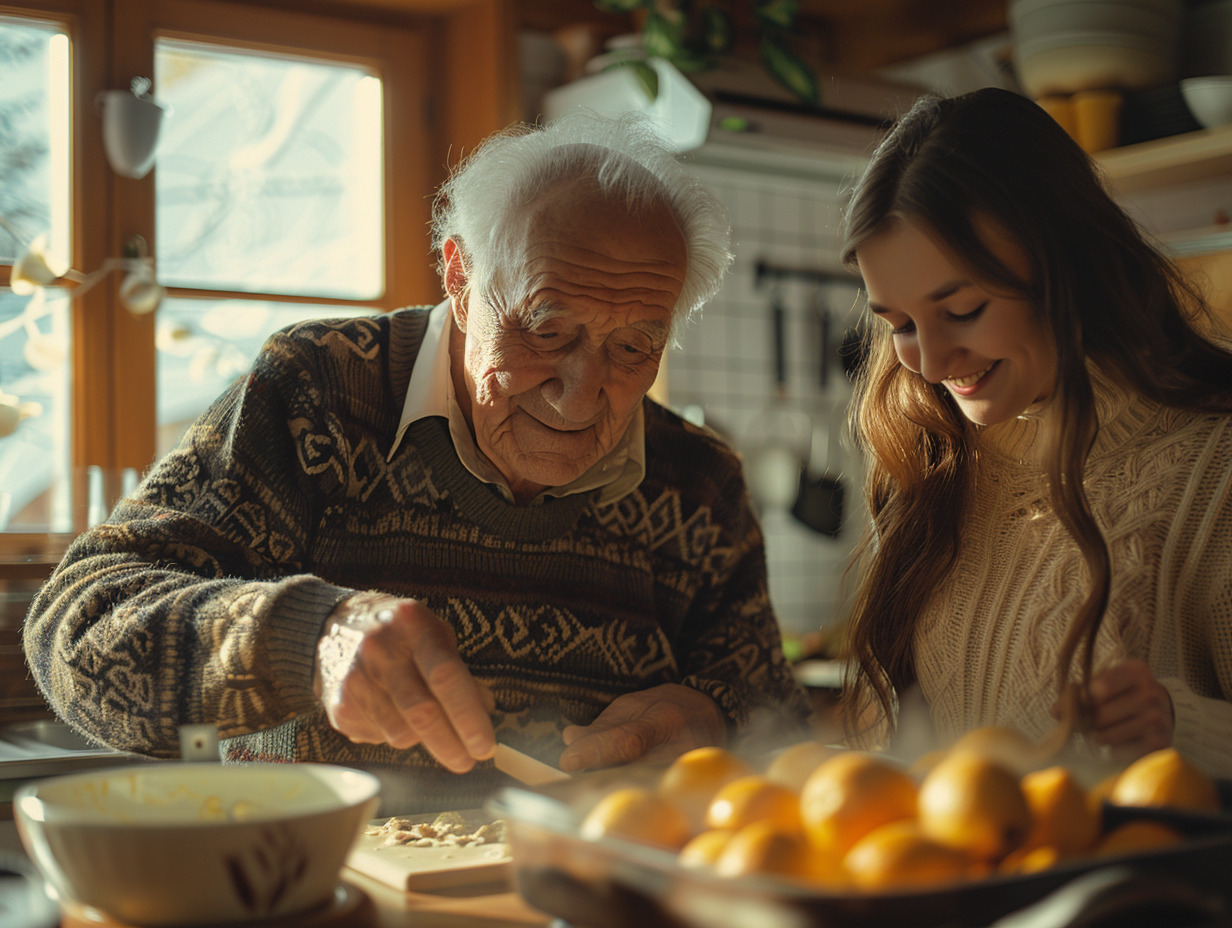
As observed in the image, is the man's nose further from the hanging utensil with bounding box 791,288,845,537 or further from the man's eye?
the hanging utensil with bounding box 791,288,845,537

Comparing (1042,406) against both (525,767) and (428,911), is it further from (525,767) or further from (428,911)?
(428,911)

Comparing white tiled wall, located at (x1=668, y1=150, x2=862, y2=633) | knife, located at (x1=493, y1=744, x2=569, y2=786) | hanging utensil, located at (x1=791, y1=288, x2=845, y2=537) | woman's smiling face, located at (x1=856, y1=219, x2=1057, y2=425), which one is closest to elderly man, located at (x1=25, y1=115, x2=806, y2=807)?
knife, located at (x1=493, y1=744, x2=569, y2=786)

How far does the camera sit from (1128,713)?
0.90 meters

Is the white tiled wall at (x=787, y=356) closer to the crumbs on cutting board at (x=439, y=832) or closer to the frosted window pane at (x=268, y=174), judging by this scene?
the frosted window pane at (x=268, y=174)

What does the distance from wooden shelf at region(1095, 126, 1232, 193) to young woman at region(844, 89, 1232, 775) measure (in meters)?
1.28

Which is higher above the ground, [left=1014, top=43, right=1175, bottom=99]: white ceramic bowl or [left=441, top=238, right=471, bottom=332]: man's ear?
[left=1014, top=43, right=1175, bottom=99]: white ceramic bowl

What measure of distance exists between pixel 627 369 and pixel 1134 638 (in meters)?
0.62

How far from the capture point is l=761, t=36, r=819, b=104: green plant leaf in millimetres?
2840

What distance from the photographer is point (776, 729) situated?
1.41 meters

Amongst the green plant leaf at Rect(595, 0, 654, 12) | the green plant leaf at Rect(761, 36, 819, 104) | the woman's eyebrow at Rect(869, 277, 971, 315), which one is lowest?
the woman's eyebrow at Rect(869, 277, 971, 315)

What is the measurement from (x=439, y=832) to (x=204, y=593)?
32cm

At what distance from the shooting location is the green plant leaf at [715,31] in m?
2.76

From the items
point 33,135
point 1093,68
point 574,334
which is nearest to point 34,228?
point 33,135

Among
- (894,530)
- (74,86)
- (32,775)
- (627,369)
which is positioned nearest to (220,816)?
(627,369)
